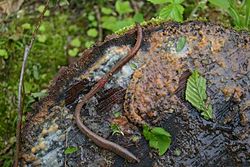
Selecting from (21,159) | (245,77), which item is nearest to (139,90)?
(245,77)

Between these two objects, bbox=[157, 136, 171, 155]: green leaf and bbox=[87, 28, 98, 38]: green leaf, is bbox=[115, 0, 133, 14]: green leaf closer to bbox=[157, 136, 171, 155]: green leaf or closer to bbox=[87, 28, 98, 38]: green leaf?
bbox=[87, 28, 98, 38]: green leaf

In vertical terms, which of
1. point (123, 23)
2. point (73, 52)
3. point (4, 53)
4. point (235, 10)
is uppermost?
point (235, 10)

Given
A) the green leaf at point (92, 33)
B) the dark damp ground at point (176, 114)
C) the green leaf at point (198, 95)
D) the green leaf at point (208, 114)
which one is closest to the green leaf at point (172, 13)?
the dark damp ground at point (176, 114)

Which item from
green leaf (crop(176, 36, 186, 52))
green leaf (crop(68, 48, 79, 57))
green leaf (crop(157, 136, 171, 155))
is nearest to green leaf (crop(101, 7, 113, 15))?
green leaf (crop(68, 48, 79, 57))

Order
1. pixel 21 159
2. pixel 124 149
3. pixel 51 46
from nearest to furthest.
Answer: pixel 124 149 < pixel 21 159 < pixel 51 46

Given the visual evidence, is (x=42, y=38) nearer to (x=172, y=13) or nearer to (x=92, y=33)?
(x=92, y=33)

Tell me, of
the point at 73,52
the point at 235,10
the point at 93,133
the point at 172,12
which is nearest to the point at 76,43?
the point at 73,52

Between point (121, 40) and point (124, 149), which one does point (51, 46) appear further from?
point (124, 149)
